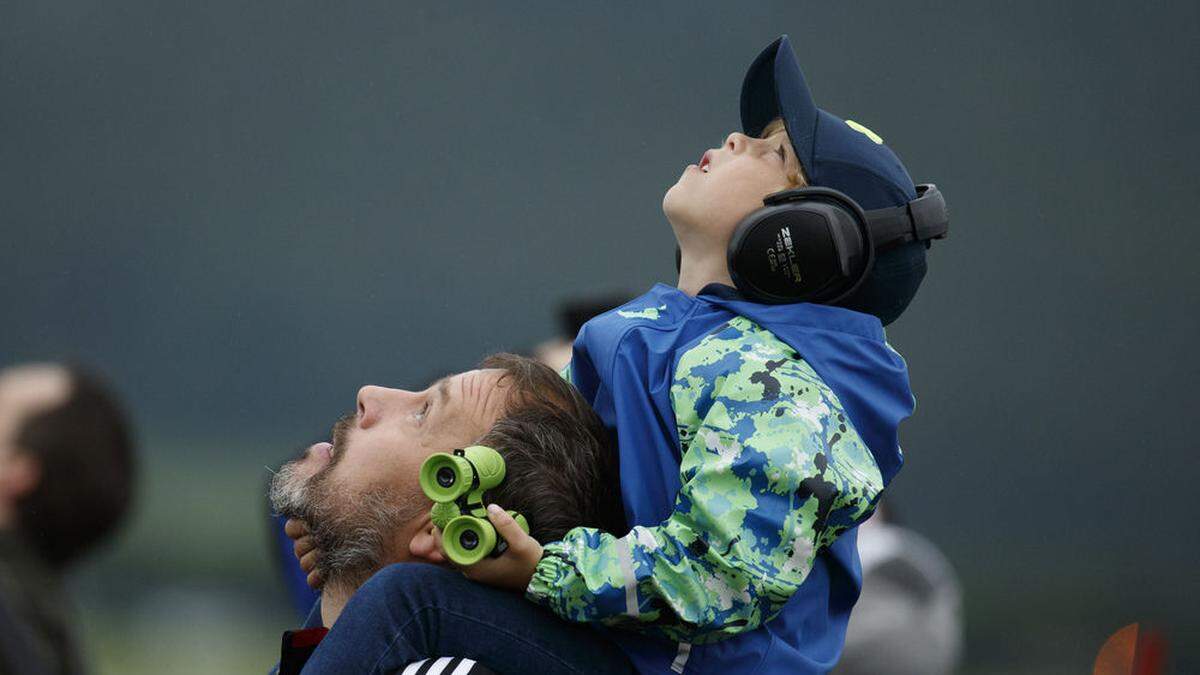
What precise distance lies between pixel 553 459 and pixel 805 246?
457mm

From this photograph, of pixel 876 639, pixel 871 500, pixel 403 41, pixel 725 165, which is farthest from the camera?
pixel 403 41

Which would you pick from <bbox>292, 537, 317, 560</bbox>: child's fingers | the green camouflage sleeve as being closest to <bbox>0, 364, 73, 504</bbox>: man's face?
<bbox>292, 537, 317, 560</bbox>: child's fingers

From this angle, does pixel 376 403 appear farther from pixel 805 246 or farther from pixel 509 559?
pixel 805 246

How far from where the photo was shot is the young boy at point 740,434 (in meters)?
1.94

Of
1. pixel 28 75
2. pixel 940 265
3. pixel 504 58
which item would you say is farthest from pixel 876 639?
pixel 28 75

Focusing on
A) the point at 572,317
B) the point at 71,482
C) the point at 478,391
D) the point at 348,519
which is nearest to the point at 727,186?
the point at 478,391

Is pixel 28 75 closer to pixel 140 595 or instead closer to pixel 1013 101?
pixel 140 595

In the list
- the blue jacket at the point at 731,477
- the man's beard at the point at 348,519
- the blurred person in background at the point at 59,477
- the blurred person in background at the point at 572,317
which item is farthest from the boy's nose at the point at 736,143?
the blurred person in background at the point at 59,477

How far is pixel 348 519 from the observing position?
7.22 ft

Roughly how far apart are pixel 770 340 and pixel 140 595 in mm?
4154

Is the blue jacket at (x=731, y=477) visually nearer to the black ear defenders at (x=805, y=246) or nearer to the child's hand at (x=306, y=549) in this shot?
the black ear defenders at (x=805, y=246)

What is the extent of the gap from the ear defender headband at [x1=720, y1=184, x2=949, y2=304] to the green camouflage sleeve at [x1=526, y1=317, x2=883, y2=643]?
0.22 m

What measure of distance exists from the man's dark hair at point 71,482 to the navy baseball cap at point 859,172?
270 cm

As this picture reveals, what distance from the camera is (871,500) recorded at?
2068 millimetres
